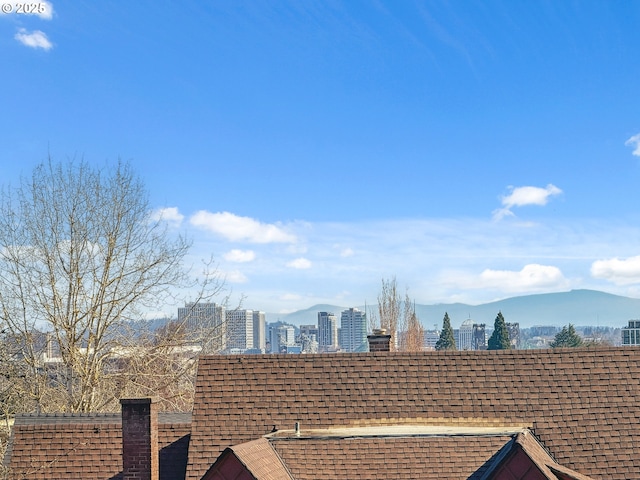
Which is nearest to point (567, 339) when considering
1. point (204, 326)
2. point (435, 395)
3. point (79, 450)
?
point (204, 326)

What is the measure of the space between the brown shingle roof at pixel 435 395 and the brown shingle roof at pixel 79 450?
2.29ft

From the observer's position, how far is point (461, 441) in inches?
544

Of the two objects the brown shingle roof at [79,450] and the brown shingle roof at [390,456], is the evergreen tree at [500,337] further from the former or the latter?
the brown shingle roof at [79,450]

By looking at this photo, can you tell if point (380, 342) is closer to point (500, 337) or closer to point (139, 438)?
point (139, 438)

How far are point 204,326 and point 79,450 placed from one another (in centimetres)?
1189

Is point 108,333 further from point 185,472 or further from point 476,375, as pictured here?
point 476,375

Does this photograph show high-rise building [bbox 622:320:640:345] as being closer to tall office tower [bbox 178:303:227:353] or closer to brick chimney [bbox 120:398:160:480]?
tall office tower [bbox 178:303:227:353]

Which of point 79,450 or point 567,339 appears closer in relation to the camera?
point 79,450

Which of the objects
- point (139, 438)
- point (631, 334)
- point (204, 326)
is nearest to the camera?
point (139, 438)

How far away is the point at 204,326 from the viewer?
89.0 ft

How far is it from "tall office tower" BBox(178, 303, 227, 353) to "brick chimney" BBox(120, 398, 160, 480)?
12338 millimetres

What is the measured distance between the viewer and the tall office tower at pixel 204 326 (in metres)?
26.4

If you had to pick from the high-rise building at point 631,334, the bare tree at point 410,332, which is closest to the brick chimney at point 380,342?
the bare tree at point 410,332

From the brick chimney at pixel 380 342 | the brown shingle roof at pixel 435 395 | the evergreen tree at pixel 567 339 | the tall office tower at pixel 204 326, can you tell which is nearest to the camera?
the brown shingle roof at pixel 435 395
